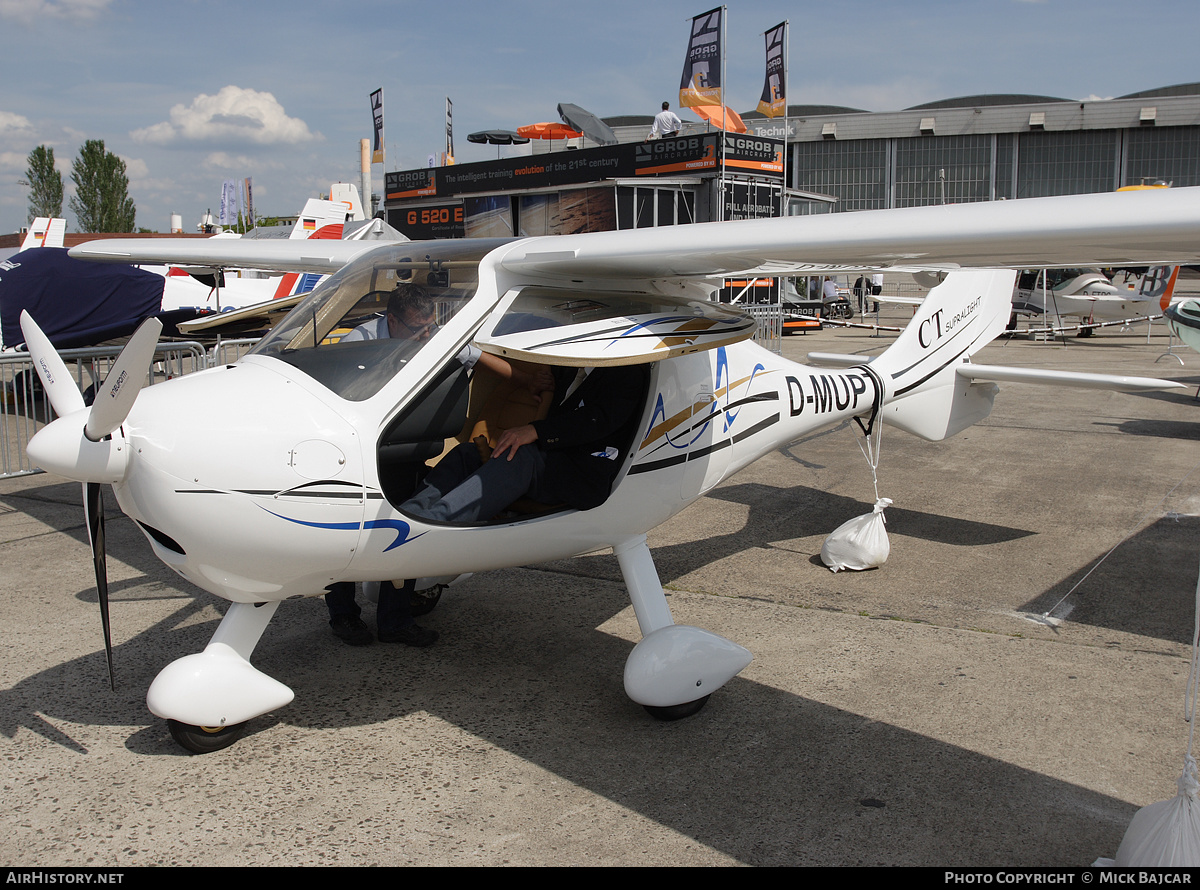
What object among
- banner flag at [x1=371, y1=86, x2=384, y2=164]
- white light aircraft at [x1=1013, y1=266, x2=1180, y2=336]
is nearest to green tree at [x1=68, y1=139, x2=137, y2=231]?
banner flag at [x1=371, y1=86, x2=384, y2=164]

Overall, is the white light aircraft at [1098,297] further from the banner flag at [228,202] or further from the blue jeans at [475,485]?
the banner flag at [228,202]

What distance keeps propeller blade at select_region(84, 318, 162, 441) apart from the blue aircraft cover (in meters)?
9.52

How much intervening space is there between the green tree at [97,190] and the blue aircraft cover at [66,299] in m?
48.5

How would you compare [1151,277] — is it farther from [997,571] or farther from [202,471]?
[202,471]

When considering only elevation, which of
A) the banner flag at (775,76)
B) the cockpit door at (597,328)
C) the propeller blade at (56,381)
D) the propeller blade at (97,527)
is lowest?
the propeller blade at (97,527)

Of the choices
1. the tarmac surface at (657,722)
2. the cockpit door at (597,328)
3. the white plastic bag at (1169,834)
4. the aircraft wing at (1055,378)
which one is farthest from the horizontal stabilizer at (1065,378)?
the white plastic bag at (1169,834)

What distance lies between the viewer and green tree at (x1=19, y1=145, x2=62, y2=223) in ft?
171

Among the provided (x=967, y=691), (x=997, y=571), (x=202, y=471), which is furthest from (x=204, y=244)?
(x=997, y=571)

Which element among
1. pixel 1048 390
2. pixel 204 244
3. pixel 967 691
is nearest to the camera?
pixel 967 691

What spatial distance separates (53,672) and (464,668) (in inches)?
75.0

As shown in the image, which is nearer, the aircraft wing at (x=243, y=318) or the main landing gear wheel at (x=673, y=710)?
the main landing gear wheel at (x=673, y=710)

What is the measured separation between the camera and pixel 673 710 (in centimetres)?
358

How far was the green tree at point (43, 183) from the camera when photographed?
52.2m

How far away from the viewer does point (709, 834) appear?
2.84 meters
